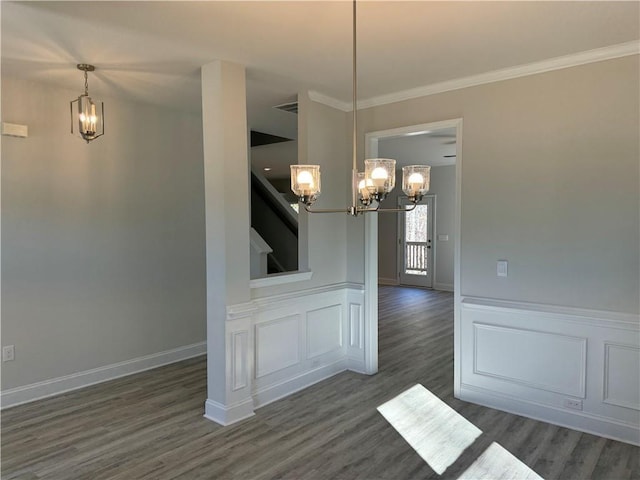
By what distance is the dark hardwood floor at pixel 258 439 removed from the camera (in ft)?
8.54

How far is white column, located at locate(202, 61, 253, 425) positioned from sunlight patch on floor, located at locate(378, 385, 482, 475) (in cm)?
119

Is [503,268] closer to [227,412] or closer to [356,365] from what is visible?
[356,365]

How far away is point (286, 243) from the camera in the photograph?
281 inches

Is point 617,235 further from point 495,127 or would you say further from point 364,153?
point 364,153

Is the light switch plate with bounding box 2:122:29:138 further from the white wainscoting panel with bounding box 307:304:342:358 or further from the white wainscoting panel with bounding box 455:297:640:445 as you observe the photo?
the white wainscoting panel with bounding box 455:297:640:445

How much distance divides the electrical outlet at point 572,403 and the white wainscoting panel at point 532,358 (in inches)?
1.7

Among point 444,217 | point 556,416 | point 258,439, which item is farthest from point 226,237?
point 444,217

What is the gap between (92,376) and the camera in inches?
157

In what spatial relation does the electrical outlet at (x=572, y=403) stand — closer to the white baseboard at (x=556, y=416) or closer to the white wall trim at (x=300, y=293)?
the white baseboard at (x=556, y=416)

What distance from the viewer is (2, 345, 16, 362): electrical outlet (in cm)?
347

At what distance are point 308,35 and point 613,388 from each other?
3115 millimetres

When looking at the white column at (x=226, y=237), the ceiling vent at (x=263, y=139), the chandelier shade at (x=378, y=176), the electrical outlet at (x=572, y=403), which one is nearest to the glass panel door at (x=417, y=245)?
the ceiling vent at (x=263, y=139)

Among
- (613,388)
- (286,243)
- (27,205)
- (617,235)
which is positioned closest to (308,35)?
(617,235)

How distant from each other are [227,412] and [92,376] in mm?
1610
